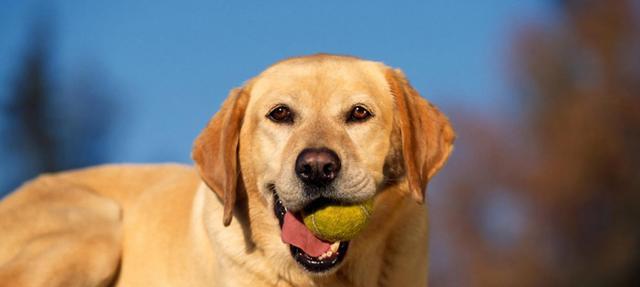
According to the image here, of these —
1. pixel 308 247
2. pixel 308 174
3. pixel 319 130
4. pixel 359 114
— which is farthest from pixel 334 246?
pixel 359 114

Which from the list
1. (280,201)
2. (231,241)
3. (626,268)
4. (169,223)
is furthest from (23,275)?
(626,268)

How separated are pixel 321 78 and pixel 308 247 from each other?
→ 1.00m

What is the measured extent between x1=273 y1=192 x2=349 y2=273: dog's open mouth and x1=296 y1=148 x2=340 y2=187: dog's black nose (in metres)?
0.33

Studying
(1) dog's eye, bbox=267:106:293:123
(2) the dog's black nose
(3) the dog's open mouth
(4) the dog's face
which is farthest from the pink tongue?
(1) dog's eye, bbox=267:106:293:123

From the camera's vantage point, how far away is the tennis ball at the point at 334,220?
4480 mm

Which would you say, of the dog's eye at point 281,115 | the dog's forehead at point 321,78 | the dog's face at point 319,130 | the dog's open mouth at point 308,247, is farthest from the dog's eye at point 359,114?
the dog's open mouth at point 308,247

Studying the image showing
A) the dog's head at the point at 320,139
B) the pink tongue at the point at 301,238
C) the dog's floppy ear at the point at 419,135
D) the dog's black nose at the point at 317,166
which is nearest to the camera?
the dog's black nose at the point at 317,166

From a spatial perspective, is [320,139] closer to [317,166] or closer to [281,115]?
[317,166]

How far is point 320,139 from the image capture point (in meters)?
4.54

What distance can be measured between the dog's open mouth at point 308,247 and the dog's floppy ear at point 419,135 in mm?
560

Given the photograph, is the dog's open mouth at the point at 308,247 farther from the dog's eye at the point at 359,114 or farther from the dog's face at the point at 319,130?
the dog's eye at the point at 359,114

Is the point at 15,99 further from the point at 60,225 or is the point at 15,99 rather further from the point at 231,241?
the point at 231,241

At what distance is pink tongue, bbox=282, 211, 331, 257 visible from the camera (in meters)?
4.61

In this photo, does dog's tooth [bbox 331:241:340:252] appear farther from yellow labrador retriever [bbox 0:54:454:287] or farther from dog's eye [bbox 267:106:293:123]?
dog's eye [bbox 267:106:293:123]
